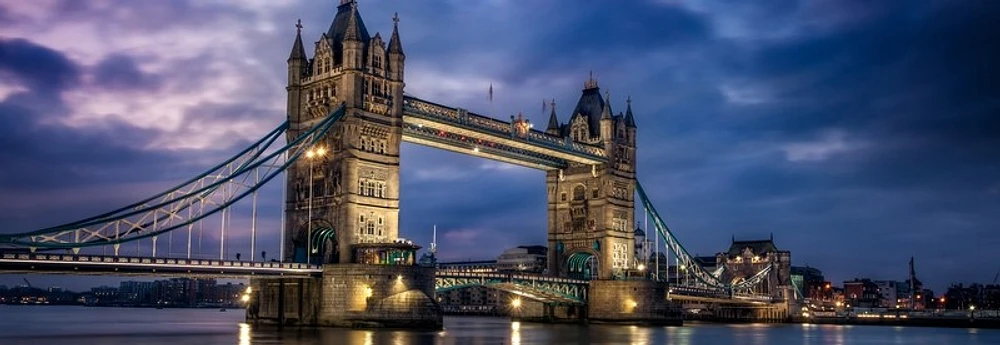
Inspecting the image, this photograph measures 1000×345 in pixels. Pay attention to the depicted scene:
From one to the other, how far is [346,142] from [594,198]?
1873 inches

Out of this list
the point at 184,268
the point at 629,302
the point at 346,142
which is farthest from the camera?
the point at 629,302

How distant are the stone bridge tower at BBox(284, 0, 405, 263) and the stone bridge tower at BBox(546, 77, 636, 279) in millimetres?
39373

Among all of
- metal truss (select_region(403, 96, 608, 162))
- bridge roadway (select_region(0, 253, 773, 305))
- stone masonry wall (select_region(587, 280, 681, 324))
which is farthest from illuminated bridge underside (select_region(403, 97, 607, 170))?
stone masonry wall (select_region(587, 280, 681, 324))

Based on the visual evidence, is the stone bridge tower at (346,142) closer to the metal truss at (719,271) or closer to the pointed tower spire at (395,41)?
the pointed tower spire at (395,41)

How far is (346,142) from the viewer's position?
9331cm

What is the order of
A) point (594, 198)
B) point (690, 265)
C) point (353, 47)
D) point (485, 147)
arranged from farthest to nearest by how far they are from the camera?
point (690, 265) < point (594, 198) < point (485, 147) < point (353, 47)

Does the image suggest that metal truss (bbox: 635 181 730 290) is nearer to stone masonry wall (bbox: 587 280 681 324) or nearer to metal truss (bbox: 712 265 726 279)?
stone masonry wall (bbox: 587 280 681 324)

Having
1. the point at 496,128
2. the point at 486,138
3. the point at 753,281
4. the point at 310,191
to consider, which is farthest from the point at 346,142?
the point at 753,281

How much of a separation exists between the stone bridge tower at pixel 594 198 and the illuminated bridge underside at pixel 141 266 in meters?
51.2

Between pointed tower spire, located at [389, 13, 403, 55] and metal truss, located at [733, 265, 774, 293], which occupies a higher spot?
pointed tower spire, located at [389, 13, 403, 55]

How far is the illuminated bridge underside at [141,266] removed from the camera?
7125cm

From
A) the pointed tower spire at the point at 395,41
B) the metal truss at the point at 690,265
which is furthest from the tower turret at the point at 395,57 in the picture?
the metal truss at the point at 690,265

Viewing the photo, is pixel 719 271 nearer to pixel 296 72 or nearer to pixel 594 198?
pixel 594 198

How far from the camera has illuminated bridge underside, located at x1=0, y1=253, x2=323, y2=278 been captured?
71.2 m
